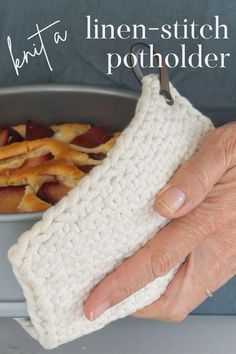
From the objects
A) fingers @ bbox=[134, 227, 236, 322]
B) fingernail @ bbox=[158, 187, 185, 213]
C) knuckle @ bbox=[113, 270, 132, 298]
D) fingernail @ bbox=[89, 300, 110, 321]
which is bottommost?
fingers @ bbox=[134, 227, 236, 322]

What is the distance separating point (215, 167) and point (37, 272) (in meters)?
0.15

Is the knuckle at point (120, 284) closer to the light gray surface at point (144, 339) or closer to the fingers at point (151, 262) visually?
the fingers at point (151, 262)

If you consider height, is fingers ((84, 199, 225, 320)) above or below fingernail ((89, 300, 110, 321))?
above

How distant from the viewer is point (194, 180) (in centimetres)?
49

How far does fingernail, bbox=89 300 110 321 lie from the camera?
19.2 inches

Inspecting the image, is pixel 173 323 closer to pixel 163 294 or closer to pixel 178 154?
pixel 163 294

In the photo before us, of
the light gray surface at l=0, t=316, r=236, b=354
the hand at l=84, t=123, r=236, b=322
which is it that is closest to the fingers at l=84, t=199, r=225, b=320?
the hand at l=84, t=123, r=236, b=322

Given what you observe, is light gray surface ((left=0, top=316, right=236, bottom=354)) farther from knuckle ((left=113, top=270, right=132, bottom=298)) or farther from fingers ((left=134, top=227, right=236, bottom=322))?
knuckle ((left=113, top=270, right=132, bottom=298))

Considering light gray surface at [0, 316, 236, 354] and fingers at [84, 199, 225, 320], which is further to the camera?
light gray surface at [0, 316, 236, 354]

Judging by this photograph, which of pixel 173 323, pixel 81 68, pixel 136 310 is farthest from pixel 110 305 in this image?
pixel 81 68

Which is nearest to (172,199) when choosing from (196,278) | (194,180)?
(194,180)

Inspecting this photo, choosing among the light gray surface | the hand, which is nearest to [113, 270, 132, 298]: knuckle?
the hand

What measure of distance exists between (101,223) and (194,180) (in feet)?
0.26

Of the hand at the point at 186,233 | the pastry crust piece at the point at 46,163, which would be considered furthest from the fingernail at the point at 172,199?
the pastry crust piece at the point at 46,163
